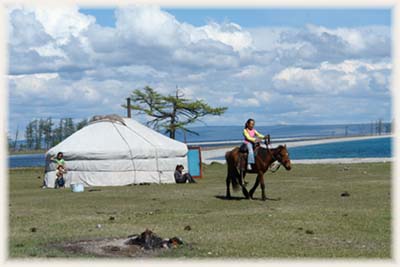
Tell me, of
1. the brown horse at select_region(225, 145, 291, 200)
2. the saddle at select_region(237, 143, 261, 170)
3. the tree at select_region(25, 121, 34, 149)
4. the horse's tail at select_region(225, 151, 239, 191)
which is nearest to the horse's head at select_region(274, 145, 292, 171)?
the brown horse at select_region(225, 145, 291, 200)

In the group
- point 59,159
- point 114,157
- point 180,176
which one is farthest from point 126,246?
point 180,176

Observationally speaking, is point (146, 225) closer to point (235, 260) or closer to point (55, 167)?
point (235, 260)

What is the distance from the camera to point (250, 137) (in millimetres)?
16828

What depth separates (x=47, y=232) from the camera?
36.9 ft

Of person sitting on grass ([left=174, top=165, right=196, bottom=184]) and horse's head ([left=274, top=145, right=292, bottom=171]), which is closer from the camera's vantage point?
horse's head ([left=274, top=145, right=292, bottom=171])

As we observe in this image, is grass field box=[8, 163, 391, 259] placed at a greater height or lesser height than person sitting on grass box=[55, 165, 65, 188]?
lesser

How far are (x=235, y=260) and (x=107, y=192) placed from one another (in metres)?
12.3

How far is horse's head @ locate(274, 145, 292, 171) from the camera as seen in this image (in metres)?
16.9

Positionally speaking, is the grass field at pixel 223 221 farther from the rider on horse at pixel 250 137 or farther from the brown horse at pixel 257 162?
the rider on horse at pixel 250 137

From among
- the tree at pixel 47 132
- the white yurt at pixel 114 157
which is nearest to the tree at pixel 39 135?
the tree at pixel 47 132

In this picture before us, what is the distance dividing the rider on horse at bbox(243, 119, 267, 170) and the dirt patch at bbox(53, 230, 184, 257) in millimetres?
7311

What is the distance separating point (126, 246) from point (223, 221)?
11.2 ft

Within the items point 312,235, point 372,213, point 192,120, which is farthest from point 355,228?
point 192,120

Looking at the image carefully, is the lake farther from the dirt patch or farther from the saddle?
the dirt patch
